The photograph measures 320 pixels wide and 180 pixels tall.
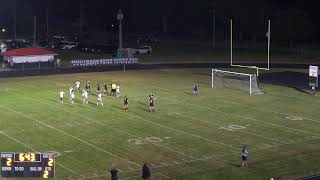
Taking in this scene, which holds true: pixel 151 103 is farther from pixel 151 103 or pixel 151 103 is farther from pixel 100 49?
pixel 100 49

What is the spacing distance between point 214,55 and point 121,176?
201 ft

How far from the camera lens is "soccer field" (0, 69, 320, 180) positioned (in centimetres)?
2880

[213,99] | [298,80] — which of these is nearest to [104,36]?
[298,80]

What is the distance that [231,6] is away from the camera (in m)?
113

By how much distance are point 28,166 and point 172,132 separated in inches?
638

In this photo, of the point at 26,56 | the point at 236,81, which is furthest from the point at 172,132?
the point at 26,56

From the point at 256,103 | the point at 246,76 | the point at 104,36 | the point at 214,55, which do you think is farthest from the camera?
the point at 104,36

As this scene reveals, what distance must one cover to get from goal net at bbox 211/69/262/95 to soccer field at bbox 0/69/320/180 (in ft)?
4.43

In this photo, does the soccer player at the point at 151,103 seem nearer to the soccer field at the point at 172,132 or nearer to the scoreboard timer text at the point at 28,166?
the soccer field at the point at 172,132

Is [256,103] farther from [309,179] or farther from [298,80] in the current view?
[309,179]

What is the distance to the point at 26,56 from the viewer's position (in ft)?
233

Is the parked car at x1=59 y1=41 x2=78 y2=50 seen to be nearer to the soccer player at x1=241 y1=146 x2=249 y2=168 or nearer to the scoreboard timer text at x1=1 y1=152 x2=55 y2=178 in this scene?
the soccer player at x1=241 y1=146 x2=249 y2=168

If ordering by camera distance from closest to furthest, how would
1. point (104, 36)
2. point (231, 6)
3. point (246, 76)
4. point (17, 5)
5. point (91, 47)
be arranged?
point (246, 76) → point (91, 47) → point (231, 6) → point (104, 36) → point (17, 5)

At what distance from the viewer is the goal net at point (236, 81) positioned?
5169 cm
